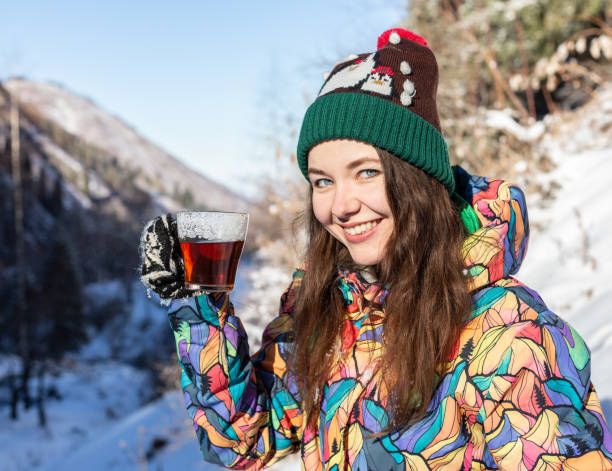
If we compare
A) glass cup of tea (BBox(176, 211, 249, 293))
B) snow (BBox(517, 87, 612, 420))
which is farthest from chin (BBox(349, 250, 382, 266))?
snow (BBox(517, 87, 612, 420))

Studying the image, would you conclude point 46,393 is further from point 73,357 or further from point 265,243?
point 265,243

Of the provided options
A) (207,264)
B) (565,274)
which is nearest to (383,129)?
(207,264)

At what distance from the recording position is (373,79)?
1.37m

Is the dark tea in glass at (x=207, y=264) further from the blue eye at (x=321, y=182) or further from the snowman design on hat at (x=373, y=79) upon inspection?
the snowman design on hat at (x=373, y=79)

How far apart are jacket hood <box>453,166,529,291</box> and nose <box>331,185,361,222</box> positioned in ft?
1.04

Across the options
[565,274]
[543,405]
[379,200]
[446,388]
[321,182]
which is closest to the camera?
[543,405]

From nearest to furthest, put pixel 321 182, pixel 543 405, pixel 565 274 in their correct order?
1. pixel 543 405
2. pixel 321 182
3. pixel 565 274

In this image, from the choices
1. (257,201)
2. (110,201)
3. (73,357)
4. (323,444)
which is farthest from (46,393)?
(110,201)

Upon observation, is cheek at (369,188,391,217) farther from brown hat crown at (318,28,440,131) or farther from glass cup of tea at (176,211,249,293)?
glass cup of tea at (176,211,249,293)

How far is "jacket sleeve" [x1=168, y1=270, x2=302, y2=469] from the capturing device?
133 cm

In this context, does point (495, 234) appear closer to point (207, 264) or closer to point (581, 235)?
point (207, 264)

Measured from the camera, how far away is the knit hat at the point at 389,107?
1302 millimetres

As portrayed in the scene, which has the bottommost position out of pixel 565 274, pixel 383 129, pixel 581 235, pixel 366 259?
pixel 565 274

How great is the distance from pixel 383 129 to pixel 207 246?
554mm
